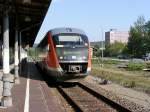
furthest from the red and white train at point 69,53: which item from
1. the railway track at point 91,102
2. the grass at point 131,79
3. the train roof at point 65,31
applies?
the grass at point 131,79

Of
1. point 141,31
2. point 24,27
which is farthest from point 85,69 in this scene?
point 141,31

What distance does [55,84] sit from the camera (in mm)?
27281

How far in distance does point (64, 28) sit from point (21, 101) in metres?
10.1

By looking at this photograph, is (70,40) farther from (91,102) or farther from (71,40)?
(91,102)

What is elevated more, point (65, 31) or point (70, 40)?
point (65, 31)

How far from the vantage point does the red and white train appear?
2286 centimetres

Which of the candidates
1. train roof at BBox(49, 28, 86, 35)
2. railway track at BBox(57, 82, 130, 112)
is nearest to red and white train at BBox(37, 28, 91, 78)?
train roof at BBox(49, 28, 86, 35)

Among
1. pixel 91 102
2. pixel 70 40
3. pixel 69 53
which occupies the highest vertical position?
pixel 70 40

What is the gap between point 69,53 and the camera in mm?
23109

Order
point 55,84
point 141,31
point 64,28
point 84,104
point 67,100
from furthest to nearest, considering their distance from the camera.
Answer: point 141,31 → point 55,84 → point 64,28 → point 67,100 → point 84,104

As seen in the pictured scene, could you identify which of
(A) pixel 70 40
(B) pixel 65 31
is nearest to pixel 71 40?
(A) pixel 70 40

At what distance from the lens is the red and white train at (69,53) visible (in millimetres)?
22859

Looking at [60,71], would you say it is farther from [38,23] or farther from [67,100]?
[38,23]

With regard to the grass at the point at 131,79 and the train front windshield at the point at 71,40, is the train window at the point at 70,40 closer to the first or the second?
the train front windshield at the point at 71,40
